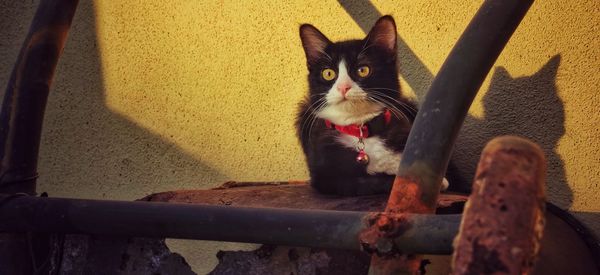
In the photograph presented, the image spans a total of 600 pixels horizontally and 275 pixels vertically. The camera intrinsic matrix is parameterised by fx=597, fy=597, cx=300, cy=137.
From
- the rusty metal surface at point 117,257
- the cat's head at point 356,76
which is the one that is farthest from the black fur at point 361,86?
the rusty metal surface at point 117,257

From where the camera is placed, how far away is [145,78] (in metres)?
2.25

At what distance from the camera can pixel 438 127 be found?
864 mm

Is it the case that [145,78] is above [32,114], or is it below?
above

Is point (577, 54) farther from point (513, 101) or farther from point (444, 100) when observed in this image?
point (444, 100)

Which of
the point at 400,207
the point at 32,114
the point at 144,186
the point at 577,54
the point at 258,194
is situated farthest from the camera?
the point at 144,186

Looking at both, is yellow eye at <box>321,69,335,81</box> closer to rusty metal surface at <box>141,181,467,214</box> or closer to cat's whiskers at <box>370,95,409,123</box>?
cat's whiskers at <box>370,95,409,123</box>

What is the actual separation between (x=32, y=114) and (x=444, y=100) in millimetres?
882

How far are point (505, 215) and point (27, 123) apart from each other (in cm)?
107

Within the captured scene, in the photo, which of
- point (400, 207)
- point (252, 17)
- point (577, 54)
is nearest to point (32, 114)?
point (400, 207)

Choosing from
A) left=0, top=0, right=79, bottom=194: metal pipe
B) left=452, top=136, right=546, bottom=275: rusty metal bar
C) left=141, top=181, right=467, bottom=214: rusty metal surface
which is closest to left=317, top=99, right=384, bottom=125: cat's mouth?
left=141, top=181, right=467, bottom=214: rusty metal surface

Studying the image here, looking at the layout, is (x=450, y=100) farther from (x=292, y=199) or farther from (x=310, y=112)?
(x=310, y=112)

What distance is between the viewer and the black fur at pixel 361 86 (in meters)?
→ 1.59

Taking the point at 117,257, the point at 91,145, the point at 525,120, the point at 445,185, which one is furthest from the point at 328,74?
the point at 91,145

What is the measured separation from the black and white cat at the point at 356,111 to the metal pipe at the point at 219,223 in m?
0.64
